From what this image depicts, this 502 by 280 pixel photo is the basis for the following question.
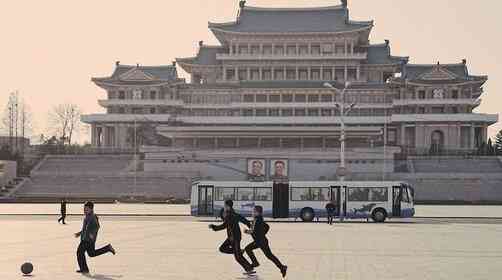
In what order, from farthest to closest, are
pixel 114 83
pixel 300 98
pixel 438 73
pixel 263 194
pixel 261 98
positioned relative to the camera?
1. pixel 114 83
2. pixel 261 98
3. pixel 300 98
4. pixel 438 73
5. pixel 263 194

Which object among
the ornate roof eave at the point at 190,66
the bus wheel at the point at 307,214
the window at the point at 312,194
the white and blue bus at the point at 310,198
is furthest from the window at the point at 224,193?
the ornate roof eave at the point at 190,66

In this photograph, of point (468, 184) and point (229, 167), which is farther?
point (229, 167)

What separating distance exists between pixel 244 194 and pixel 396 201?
8232 mm

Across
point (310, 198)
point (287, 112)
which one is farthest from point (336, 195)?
point (287, 112)

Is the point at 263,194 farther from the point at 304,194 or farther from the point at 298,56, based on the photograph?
the point at 298,56

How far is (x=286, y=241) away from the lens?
26.7 meters

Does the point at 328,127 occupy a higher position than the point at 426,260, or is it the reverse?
the point at 328,127

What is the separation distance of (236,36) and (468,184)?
37.5m

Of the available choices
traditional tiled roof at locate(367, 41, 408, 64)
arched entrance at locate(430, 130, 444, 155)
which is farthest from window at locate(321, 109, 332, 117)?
arched entrance at locate(430, 130, 444, 155)

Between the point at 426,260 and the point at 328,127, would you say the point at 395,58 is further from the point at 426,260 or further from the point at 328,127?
the point at 426,260

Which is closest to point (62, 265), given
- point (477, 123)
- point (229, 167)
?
point (229, 167)

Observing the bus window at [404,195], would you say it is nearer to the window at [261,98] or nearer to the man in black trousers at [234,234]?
the man in black trousers at [234,234]

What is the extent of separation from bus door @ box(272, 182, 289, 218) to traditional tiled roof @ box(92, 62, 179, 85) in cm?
5428

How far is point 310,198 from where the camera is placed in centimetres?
4438
